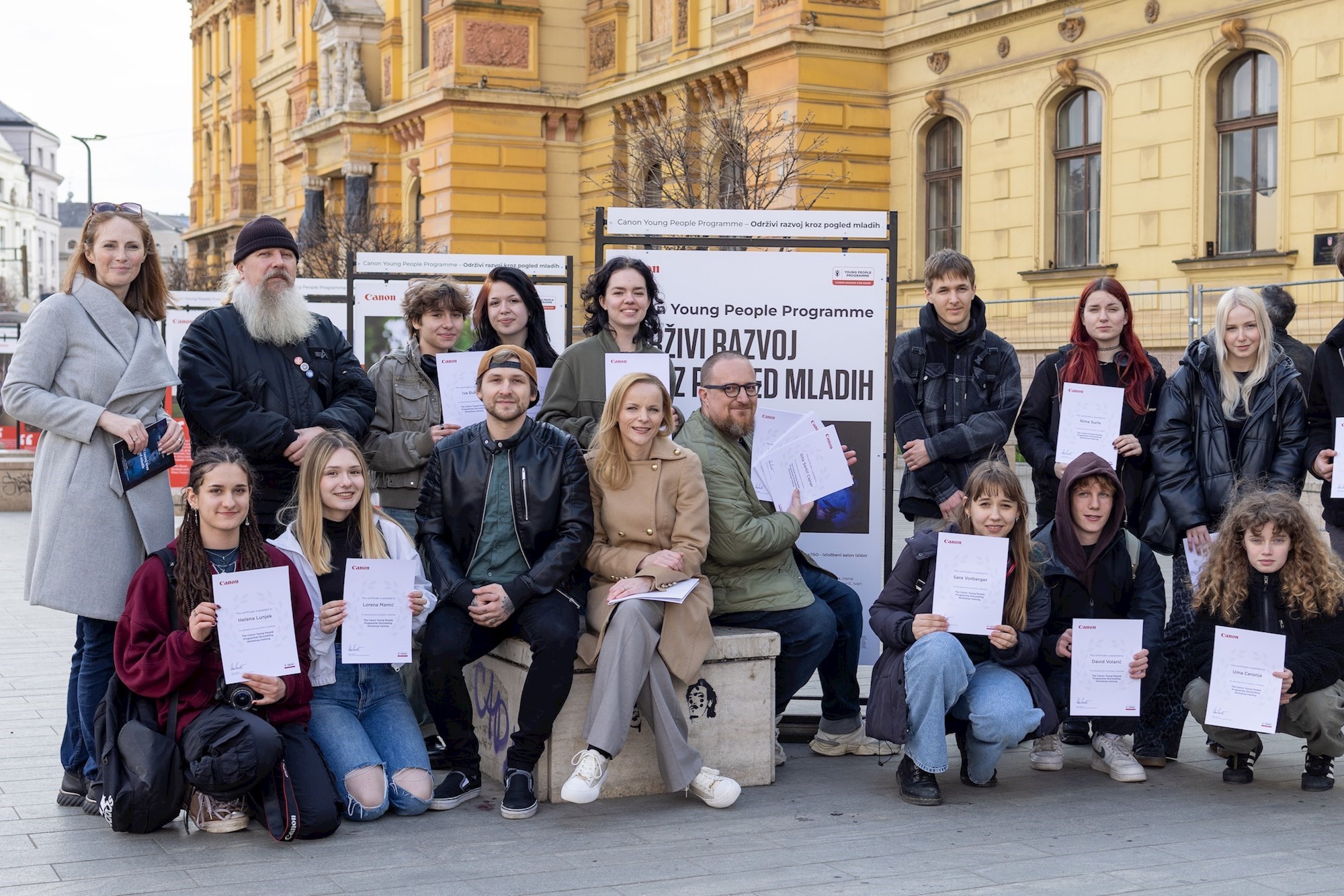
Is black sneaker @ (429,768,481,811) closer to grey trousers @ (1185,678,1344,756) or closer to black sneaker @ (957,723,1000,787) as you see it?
black sneaker @ (957,723,1000,787)

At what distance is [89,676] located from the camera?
20.0ft

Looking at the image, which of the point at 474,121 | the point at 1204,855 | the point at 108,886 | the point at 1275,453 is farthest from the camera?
the point at 474,121

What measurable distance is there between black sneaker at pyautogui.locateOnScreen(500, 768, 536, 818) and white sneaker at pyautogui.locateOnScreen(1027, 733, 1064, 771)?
85.5 inches

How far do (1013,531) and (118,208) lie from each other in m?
3.78

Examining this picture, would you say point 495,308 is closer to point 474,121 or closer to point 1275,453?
point 1275,453

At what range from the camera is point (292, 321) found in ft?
21.8

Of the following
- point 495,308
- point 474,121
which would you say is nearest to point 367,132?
point 474,121

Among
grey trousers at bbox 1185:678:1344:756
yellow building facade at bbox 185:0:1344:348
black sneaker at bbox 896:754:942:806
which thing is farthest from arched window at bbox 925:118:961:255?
black sneaker at bbox 896:754:942:806

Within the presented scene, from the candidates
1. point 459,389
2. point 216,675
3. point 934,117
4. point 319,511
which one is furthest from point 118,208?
point 934,117

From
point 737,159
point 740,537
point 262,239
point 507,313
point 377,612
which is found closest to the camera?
point 377,612

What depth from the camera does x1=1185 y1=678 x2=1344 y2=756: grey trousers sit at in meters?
6.32

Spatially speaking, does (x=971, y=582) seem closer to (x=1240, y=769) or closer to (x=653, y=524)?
(x=653, y=524)

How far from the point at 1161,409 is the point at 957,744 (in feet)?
5.68

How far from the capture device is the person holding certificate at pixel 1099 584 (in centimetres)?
657
